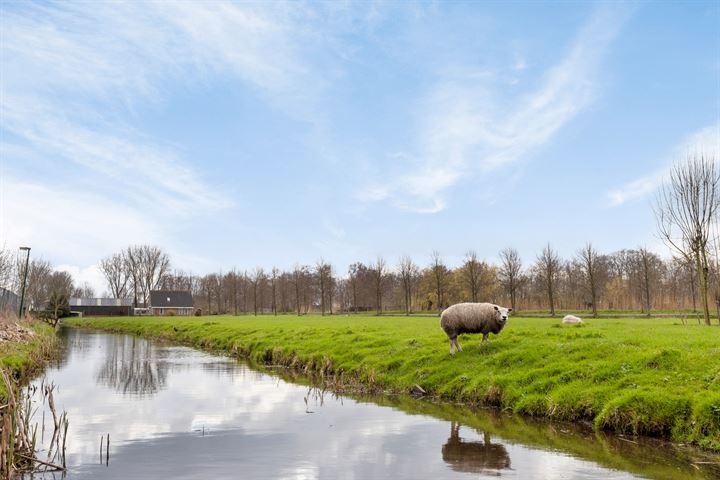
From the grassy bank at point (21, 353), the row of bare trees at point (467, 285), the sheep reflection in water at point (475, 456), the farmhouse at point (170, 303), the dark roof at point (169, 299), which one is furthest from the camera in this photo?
the dark roof at point (169, 299)

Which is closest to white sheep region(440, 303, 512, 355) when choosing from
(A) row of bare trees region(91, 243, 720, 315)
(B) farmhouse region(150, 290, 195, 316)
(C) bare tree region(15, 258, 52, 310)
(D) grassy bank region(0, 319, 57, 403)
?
(D) grassy bank region(0, 319, 57, 403)

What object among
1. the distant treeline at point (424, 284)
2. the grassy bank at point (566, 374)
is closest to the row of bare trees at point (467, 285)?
the distant treeline at point (424, 284)

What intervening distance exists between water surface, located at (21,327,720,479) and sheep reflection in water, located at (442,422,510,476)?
0.07 ft

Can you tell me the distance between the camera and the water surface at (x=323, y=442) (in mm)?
9984

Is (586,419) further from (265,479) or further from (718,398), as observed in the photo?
(265,479)

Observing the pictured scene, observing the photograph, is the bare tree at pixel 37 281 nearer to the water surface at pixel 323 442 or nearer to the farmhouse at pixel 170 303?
the farmhouse at pixel 170 303

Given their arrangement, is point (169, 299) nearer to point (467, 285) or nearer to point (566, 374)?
point (467, 285)

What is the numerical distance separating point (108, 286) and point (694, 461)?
145366mm

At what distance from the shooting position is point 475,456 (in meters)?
10.9

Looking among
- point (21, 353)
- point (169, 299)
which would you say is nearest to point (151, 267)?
point (169, 299)

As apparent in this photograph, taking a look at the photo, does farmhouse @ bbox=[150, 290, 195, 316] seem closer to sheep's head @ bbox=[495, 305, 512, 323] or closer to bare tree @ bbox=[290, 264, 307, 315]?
bare tree @ bbox=[290, 264, 307, 315]

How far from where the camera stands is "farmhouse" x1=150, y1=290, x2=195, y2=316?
384 feet

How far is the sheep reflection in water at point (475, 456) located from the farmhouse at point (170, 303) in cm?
11086

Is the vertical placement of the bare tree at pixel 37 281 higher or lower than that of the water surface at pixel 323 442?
higher
